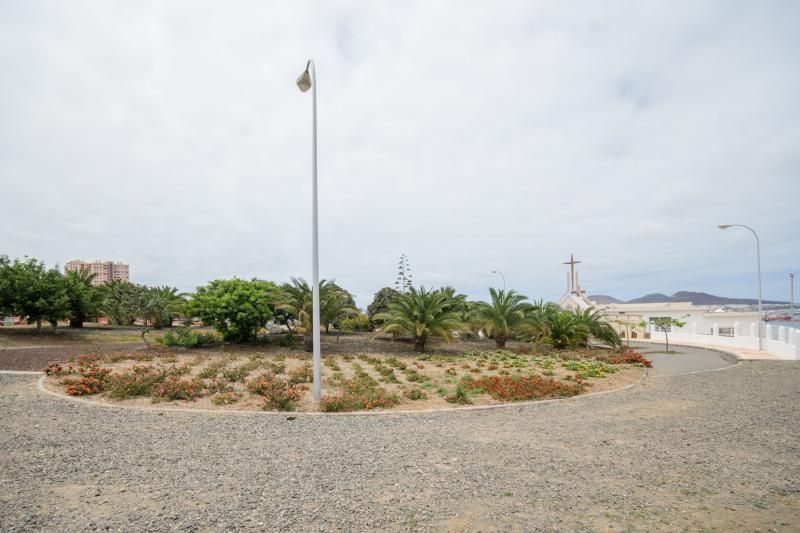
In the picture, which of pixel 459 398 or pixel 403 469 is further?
pixel 459 398

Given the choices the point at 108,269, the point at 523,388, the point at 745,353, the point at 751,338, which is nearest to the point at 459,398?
the point at 523,388

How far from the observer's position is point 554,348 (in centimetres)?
2173

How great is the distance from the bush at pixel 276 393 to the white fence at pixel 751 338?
22.2 meters

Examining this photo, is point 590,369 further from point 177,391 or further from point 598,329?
point 177,391

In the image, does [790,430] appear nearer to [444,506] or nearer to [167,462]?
[444,506]

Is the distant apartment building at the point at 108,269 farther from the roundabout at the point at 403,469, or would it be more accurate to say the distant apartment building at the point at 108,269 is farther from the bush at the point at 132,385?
the roundabout at the point at 403,469

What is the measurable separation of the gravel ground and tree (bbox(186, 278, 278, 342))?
962cm

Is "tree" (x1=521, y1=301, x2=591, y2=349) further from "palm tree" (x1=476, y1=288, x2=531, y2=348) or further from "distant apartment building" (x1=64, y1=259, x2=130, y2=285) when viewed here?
"distant apartment building" (x1=64, y1=259, x2=130, y2=285)

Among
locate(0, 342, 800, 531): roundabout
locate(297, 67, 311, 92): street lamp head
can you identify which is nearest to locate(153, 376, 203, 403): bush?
locate(0, 342, 800, 531): roundabout

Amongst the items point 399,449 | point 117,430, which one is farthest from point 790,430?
point 117,430

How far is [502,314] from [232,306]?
13.2 meters

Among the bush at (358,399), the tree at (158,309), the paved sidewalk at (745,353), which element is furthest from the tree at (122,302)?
the paved sidewalk at (745,353)

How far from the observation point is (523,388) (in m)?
10.0

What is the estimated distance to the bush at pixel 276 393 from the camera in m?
8.34
